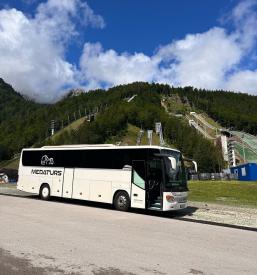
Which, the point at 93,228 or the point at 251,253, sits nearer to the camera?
the point at 251,253

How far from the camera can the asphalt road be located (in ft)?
27.6

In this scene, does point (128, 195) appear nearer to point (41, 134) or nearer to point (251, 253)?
point (251, 253)

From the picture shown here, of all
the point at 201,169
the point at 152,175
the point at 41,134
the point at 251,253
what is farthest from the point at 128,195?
the point at 41,134

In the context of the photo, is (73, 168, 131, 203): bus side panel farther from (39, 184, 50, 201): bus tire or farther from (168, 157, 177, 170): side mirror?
(39, 184, 50, 201): bus tire

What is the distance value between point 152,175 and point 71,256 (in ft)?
33.8

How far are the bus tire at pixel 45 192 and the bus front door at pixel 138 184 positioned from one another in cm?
720

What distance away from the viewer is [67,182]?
78.0 feet

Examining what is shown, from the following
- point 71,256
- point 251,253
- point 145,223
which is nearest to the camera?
point 71,256

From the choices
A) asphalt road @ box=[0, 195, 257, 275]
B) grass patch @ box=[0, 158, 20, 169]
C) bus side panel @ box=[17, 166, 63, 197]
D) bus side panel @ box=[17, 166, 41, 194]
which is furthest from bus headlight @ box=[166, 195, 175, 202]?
grass patch @ box=[0, 158, 20, 169]

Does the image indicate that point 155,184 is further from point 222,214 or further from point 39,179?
point 39,179

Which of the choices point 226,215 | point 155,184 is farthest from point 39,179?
point 226,215

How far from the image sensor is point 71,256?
926cm

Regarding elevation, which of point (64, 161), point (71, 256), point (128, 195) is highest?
point (64, 161)

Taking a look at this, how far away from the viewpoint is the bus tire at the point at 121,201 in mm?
19953
